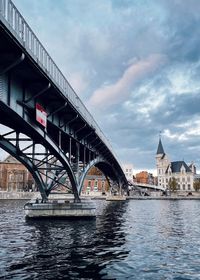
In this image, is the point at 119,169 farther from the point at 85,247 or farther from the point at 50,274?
the point at 50,274

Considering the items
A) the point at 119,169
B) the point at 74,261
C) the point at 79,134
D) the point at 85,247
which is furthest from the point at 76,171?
the point at 119,169

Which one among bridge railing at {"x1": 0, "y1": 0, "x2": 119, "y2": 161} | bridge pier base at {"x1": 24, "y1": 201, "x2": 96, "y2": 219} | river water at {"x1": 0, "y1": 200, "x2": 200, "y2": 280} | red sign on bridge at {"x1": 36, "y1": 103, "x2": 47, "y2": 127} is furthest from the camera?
bridge pier base at {"x1": 24, "y1": 201, "x2": 96, "y2": 219}

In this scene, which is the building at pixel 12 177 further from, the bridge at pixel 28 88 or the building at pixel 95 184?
the bridge at pixel 28 88

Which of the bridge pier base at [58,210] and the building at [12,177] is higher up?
the building at [12,177]

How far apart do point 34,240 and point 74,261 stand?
300 inches

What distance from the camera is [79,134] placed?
130ft

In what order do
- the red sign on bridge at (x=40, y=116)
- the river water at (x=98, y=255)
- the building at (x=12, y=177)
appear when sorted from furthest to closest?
the building at (x=12, y=177) < the red sign on bridge at (x=40, y=116) < the river water at (x=98, y=255)

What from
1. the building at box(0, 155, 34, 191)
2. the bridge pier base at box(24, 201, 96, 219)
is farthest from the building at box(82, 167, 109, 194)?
the bridge pier base at box(24, 201, 96, 219)

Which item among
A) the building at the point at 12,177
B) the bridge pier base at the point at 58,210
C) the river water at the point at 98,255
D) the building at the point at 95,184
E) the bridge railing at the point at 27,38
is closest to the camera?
the river water at the point at 98,255

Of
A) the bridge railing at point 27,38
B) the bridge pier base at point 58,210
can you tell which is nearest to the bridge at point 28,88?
the bridge railing at point 27,38

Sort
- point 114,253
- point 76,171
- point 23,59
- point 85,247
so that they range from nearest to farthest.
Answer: point 23,59 < point 114,253 < point 85,247 < point 76,171

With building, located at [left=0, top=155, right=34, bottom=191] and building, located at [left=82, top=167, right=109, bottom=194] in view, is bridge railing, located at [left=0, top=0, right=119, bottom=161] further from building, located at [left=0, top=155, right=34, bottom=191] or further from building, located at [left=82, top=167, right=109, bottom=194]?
building, located at [left=82, top=167, right=109, bottom=194]

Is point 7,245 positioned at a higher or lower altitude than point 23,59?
lower

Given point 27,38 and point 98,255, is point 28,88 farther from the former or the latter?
point 98,255
